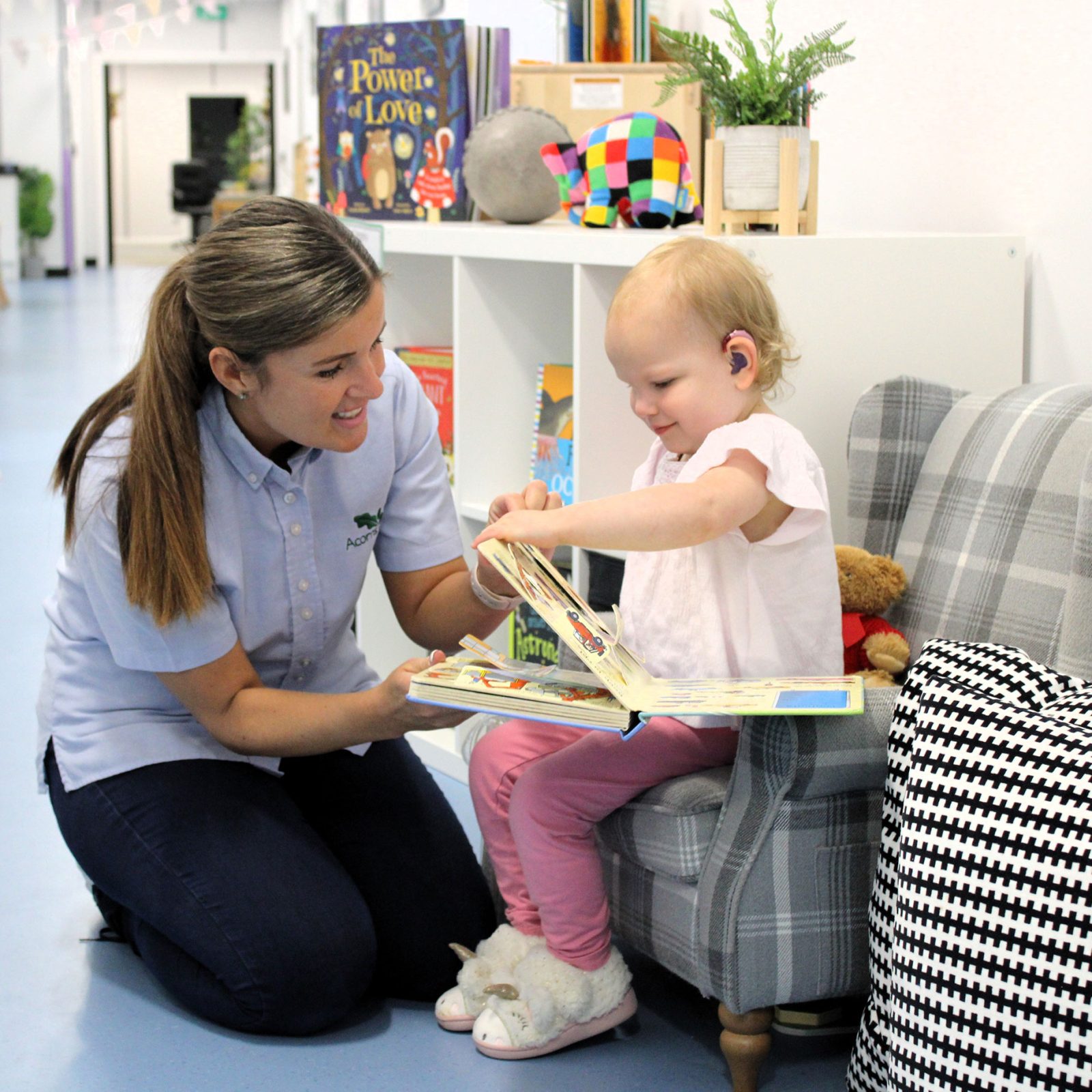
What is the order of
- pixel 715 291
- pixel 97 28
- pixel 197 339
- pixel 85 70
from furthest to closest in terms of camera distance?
1. pixel 85 70
2. pixel 97 28
3. pixel 197 339
4. pixel 715 291

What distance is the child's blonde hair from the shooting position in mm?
1650

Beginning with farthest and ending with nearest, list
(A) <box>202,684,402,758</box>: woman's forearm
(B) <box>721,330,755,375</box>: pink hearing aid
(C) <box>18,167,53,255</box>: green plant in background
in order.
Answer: (C) <box>18,167,53,255</box>: green plant in background → (A) <box>202,684,402,758</box>: woman's forearm → (B) <box>721,330,755,375</box>: pink hearing aid

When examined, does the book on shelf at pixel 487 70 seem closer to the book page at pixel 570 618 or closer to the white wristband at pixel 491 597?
the white wristband at pixel 491 597

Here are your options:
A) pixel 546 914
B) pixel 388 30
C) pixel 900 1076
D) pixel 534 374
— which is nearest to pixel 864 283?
pixel 534 374

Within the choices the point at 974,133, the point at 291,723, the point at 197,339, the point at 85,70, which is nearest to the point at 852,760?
the point at 291,723

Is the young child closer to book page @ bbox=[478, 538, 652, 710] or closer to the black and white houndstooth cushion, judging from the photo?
book page @ bbox=[478, 538, 652, 710]

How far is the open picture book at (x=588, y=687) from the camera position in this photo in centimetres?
146

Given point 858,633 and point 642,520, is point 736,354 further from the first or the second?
point 858,633

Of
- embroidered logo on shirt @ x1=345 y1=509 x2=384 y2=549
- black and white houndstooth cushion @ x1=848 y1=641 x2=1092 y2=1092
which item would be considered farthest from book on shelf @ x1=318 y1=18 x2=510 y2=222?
black and white houndstooth cushion @ x1=848 y1=641 x2=1092 y2=1092

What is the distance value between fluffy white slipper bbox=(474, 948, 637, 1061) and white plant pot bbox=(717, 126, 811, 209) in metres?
1.12

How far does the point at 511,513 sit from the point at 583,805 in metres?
0.39

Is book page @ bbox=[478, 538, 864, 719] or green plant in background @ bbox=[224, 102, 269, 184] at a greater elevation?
green plant in background @ bbox=[224, 102, 269, 184]

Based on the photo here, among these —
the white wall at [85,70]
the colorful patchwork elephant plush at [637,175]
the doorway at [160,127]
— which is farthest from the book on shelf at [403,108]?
the doorway at [160,127]

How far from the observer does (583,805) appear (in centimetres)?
172
